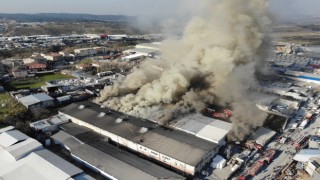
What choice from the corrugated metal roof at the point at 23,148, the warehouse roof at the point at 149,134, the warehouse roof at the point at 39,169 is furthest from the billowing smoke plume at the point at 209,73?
the warehouse roof at the point at 39,169

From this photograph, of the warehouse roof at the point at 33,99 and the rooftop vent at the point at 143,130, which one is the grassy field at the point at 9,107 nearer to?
the warehouse roof at the point at 33,99

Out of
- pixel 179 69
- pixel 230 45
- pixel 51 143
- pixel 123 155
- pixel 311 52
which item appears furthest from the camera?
pixel 311 52

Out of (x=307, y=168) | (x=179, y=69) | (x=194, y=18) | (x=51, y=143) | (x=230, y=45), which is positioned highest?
(x=194, y=18)

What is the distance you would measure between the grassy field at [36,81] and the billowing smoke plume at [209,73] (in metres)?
16.2

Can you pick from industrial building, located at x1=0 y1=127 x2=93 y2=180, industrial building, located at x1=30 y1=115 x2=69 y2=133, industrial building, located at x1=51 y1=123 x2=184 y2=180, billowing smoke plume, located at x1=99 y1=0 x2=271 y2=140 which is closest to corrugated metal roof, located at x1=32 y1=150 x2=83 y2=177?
industrial building, located at x1=0 y1=127 x2=93 y2=180

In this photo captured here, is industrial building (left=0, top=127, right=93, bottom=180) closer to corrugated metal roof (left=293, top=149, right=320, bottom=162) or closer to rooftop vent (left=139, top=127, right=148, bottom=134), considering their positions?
rooftop vent (left=139, top=127, right=148, bottom=134)

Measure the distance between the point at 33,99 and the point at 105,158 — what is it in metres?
16.9

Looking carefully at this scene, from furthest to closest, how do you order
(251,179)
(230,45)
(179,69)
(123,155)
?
1. (230,45)
2. (179,69)
3. (123,155)
4. (251,179)

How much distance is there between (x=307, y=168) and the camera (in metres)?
22.1

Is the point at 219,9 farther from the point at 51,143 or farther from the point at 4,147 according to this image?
the point at 4,147

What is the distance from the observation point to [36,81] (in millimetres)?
46125

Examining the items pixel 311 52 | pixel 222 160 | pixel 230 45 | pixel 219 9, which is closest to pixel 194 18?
pixel 219 9

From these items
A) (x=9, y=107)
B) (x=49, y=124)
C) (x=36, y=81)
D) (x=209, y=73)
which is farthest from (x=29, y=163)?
(x=36, y=81)

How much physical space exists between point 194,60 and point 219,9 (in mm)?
7596
